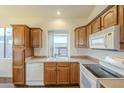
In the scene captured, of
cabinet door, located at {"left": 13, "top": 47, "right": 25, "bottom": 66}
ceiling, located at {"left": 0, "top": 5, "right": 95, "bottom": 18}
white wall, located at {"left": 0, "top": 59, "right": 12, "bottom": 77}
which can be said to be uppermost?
ceiling, located at {"left": 0, "top": 5, "right": 95, "bottom": 18}

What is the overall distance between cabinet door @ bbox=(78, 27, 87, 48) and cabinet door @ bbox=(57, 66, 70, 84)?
1.00 m

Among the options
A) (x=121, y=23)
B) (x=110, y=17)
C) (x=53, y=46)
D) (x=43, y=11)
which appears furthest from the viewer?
(x=53, y=46)

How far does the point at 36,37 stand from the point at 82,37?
1.54 metres

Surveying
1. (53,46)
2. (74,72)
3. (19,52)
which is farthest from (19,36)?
(74,72)

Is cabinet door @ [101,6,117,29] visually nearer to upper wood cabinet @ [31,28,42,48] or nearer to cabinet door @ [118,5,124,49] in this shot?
cabinet door @ [118,5,124,49]

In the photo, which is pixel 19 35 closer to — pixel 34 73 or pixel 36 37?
pixel 36 37

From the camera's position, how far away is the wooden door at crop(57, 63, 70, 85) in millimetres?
4559

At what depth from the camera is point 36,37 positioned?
5227 millimetres

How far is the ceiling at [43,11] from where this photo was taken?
4.52m

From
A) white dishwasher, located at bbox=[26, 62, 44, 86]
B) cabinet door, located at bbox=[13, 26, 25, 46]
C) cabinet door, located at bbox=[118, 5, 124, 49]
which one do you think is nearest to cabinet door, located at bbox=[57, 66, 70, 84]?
white dishwasher, located at bbox=[26, 62, 44, 86]

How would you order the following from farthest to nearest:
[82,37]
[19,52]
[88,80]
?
1. [82,37]
2. [19,52]
3. [88,80]

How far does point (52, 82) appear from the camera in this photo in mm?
4566
